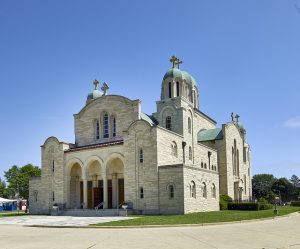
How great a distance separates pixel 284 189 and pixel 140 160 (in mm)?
85745

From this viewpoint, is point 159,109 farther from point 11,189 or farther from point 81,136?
point 11,189

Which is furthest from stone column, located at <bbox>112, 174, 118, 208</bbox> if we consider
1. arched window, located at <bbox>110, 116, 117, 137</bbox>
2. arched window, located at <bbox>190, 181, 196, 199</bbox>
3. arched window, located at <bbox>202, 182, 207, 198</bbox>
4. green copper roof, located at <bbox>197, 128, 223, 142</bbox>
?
green copper roof, located at <bbox>197, 128, 223, 142</bbox>

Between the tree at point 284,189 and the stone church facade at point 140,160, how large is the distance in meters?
65.8

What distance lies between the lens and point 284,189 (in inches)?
4355

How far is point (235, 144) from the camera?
2093 inches

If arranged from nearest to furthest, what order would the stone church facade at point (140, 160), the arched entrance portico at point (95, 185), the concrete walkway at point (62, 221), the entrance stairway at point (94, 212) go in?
the concrete walkway at point (62, 221), the entrance stairway at point (94, 212), the stone church facade at point (140, 160), the arched entrance portico at point (95, 185)

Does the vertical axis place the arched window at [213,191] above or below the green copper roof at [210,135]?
below

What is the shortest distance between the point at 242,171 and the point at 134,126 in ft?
79.6

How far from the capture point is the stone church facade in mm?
35125

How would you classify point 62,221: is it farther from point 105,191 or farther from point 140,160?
point 140,160

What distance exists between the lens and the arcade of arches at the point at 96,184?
1570 inches

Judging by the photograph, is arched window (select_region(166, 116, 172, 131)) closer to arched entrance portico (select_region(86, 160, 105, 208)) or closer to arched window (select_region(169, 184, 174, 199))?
arched entrance portico (select_region(86, 160, 105, 208))

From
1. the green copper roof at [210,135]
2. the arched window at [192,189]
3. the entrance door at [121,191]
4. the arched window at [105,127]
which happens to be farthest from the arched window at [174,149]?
the green copper roof at [210,135]

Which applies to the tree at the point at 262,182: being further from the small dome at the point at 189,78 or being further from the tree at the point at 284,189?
the small dome at the point at 189,78
